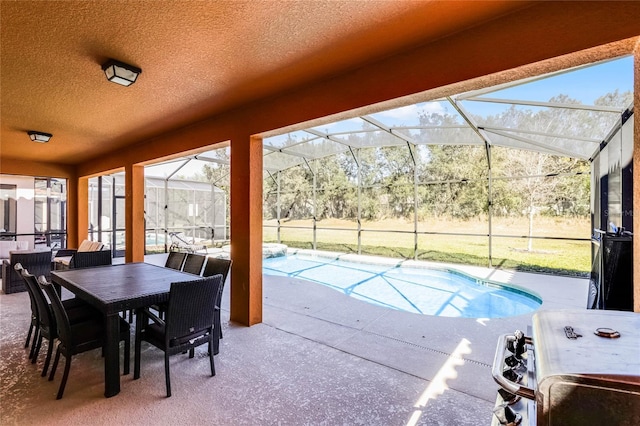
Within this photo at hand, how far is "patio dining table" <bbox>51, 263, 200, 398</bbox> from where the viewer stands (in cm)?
236

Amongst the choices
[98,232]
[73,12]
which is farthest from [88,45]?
[98,232]

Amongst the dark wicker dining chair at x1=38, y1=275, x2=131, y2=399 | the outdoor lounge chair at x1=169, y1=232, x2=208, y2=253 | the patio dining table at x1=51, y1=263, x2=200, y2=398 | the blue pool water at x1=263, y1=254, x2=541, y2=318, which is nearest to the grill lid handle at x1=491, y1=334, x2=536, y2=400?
the patio dining table at x1=51, y1=263, x2=200, y2=398

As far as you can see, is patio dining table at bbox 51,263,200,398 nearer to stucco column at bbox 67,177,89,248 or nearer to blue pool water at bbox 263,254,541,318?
blue pool water at bbox 263,254,541,318

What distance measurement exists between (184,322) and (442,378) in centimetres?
214

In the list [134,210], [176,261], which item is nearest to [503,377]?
[176,261]

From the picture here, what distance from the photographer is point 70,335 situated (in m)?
2.34

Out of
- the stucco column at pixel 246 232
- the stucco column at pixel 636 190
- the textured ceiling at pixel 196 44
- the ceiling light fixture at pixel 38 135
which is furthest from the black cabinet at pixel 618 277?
the ceiling light fixture at pixel 38 135

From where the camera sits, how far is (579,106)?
3.81m

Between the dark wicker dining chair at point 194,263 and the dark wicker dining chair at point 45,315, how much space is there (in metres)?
1.07

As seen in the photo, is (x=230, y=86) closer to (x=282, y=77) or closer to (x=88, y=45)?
(x=282, y=77)

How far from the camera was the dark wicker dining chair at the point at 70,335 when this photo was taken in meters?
2.32

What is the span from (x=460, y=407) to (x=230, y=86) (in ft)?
11.3

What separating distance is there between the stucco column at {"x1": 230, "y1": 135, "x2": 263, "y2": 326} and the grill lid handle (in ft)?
9.49

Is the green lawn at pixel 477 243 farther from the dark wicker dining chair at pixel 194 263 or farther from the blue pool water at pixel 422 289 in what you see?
the dark wicker dining chair at pixel 194 263
